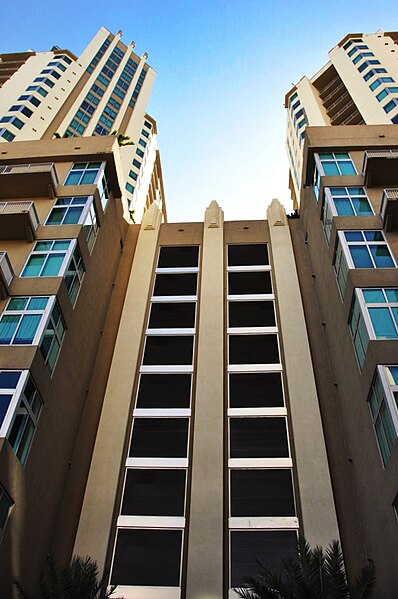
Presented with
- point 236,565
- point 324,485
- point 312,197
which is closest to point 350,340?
point 324,485

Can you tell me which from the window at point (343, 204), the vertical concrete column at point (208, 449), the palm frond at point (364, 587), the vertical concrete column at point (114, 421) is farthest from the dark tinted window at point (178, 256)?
the palm frond at point (364, 587)

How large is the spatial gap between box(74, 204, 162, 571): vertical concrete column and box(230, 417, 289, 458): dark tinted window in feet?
14.5

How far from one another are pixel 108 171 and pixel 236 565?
1990 centimetres

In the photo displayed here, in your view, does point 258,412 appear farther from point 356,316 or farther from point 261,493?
point 356,316

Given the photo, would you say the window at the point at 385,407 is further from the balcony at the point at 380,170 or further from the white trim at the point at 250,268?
the white trim at the point at 250,268

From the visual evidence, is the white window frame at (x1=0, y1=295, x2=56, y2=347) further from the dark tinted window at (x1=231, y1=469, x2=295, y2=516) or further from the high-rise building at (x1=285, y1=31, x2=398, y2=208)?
the high-rise building at (x1=285, y1=31, x2=398, y2=208)

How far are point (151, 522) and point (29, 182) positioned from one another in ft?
52.9

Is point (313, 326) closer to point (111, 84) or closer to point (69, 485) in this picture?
point (69, 485)

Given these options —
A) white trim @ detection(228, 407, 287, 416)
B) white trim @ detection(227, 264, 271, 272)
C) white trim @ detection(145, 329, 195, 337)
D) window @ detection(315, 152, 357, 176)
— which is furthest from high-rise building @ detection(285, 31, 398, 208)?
A: white trim @ detection(228, 407, 287, 416)

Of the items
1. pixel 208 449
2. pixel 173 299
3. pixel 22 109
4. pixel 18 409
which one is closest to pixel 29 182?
pixel 173 299

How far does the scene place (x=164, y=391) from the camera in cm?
2373

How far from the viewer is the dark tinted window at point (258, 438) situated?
68.5ft

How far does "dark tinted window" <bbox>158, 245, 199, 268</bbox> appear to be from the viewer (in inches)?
1216

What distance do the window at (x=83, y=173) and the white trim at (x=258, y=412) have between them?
13.2 meters
